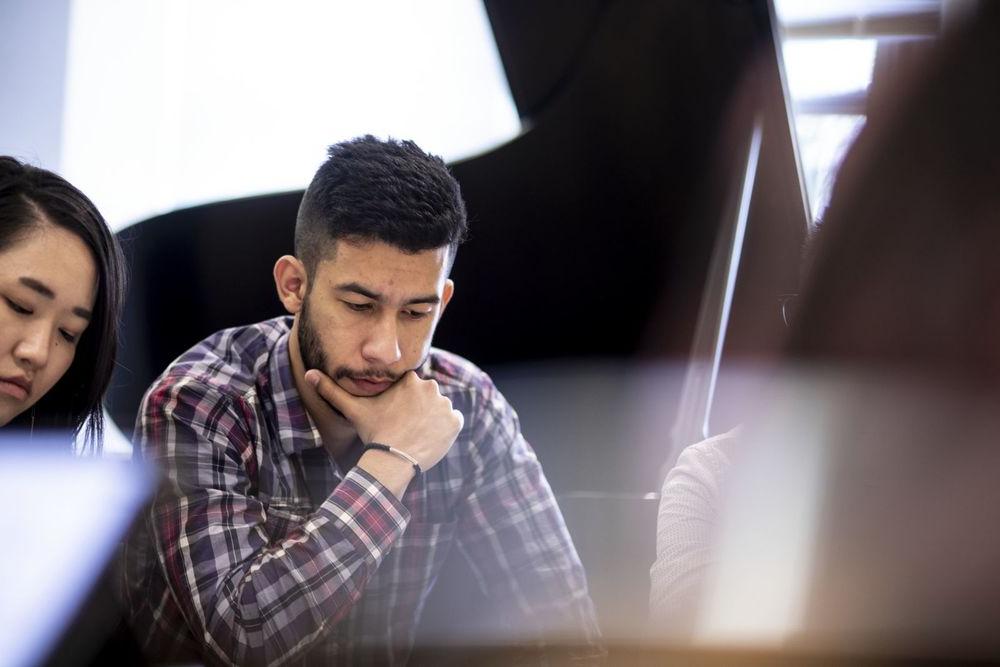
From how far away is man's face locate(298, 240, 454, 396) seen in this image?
923mm

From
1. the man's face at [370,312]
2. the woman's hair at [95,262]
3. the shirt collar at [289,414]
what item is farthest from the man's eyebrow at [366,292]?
the woman's hair at [95,262]

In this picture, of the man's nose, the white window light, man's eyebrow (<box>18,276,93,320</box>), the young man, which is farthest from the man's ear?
the white window light

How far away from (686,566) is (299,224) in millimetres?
534

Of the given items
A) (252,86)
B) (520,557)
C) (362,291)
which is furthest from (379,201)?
(252,86)

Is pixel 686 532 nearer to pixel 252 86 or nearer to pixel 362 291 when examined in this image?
pixel 362 291

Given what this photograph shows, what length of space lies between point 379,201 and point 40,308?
33cm

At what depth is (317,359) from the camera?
95 cm

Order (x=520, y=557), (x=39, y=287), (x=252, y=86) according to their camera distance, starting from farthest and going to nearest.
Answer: (x=252, y=86) → (x=520, y=557) → (x=39, y=287)

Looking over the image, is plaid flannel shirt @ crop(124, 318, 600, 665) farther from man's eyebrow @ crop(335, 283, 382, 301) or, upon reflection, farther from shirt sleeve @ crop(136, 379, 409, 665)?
man's eyebrow @ crop(335, 283, 382, 301)

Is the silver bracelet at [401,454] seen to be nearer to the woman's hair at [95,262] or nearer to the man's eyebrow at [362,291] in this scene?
the man's eyebrow at [362,291]

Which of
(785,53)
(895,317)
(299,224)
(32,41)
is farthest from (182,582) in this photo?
(785,53)

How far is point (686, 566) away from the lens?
2.85ft

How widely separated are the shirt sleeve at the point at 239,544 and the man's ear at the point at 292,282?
0.14 meters

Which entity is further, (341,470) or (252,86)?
(252,86)
